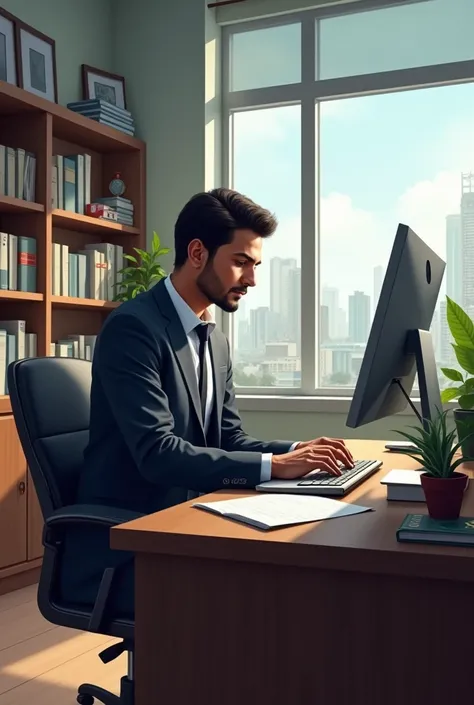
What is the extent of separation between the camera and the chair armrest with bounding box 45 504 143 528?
151 centimetres

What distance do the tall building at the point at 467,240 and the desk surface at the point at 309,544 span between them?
2772mm

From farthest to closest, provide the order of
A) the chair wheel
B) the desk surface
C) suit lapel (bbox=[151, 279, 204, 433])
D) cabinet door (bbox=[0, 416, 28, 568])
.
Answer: cabinet door (bbox=[0, 416, 28, 568]) < the chair wheel < suit lapel (bbox=[151, 279, 204, 433]) < the desk surface

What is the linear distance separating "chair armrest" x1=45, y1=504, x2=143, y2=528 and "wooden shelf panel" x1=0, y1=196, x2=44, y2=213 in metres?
2.10

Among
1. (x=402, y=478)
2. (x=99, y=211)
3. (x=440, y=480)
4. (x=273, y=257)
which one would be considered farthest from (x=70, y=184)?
(x=440, y=480)

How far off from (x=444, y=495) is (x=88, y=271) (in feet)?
10.2

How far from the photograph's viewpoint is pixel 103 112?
4.04m

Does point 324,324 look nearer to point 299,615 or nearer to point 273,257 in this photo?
point 273,257

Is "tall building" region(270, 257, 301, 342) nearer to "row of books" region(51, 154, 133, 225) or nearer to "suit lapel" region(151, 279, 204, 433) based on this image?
"row of books" region(51, 154, 133, 225)

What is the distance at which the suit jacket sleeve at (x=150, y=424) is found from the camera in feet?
5.03

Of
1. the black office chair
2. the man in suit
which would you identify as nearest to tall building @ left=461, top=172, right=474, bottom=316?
the man in suit

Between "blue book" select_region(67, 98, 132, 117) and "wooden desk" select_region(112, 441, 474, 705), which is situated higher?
"blue book" select_region(67, 98, 132, 117)

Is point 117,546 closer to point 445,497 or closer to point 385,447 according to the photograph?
point 445,497

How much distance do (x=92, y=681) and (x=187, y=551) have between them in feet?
4.81

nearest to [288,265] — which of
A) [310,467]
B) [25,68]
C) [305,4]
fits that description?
[305,4]
